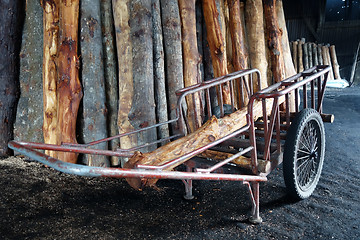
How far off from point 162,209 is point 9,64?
2.64 meters

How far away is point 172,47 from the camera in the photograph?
148 inches

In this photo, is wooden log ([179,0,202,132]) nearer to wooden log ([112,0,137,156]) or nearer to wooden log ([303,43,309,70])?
wooden log ([112,0,137,156])

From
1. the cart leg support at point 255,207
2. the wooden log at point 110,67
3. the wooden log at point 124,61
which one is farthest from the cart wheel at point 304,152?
the wooden log at point 110,67

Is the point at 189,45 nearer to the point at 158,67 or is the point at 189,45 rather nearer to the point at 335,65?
the point at 158,67

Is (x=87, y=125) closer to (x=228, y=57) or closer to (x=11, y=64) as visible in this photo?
(x=11, y=64)

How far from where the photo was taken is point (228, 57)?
16.1 feet

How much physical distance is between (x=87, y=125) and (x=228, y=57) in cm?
277

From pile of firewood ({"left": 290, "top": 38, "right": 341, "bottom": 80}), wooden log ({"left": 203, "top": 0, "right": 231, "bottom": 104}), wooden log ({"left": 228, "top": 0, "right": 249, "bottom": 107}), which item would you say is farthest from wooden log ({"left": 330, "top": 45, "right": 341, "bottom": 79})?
wooden log ({"left": 203, "top": 0, "right": 231, "bottom": 104})

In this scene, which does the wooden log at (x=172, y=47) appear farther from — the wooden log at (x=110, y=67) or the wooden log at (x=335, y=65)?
the wooden log at (x=335, y=65)

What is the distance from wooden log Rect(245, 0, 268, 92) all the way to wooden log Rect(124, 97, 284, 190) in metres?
2.21

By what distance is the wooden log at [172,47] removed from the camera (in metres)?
3.74

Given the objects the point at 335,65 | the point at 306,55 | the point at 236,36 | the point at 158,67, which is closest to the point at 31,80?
the point at 158,67

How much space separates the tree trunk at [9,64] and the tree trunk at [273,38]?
396 centimetres

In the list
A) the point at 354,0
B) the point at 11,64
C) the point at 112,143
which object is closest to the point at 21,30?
the point at 11,64
